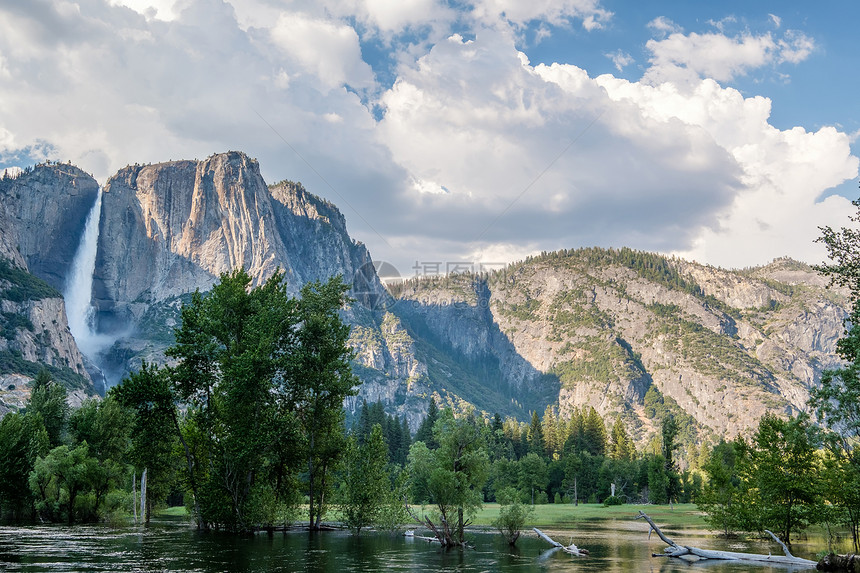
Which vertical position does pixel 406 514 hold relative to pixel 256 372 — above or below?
below

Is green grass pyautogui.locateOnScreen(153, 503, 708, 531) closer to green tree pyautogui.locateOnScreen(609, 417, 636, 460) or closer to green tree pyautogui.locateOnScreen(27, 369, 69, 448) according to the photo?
green tree pyautogui.locateOnScreen(27, 369, 69, 448)

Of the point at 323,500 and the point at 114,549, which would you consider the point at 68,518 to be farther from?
the point at 114,549

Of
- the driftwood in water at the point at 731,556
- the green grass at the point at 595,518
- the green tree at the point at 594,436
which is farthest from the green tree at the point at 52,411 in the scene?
the green tree at the point at 594,436

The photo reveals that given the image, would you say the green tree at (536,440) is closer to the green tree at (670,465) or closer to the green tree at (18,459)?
the green tree at (670,465)

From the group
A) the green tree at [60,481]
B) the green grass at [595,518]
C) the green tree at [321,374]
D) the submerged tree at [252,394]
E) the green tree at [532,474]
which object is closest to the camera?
the submerged tree at [252,394]

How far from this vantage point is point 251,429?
182 feet

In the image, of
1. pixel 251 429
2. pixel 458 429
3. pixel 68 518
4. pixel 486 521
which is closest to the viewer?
pixel 458 429

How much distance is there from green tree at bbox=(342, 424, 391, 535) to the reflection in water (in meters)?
2.59

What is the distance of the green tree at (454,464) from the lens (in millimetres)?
46312

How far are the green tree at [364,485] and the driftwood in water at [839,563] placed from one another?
125 ft

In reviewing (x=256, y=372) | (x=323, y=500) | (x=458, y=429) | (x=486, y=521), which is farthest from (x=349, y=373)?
(x=486, y=521)

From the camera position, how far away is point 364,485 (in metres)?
61.8

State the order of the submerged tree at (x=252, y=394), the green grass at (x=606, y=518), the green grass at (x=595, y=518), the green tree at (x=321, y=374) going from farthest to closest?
the green grass at (x=606, y=518), the green grass at (x=595, y=518), the green tree at (x=321, y=374), the submerged tree at (x=252, y=394)

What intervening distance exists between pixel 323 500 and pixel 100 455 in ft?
137
